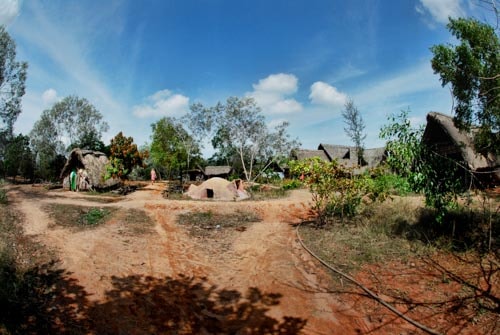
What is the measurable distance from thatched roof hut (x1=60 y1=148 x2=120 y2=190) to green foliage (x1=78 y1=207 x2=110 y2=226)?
351 inches

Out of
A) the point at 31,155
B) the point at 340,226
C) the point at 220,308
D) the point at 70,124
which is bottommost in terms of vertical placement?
the point at 220,308

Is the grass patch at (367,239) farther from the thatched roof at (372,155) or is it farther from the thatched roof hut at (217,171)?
the thatched roof hut at (217,171)

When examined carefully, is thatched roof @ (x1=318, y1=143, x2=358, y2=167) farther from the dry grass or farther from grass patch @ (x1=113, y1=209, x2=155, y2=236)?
the dry grass

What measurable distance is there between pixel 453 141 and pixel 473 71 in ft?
27.0

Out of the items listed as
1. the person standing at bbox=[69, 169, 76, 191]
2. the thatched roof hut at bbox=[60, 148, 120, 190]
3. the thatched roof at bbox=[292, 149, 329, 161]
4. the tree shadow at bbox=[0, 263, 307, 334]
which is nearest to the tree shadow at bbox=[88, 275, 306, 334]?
the tree shadow at bbox=[0, 263, 307, 334]

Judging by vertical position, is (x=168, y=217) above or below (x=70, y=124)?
below

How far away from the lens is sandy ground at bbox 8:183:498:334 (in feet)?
15.4

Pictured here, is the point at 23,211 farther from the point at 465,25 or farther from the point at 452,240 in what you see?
the point at 465,25

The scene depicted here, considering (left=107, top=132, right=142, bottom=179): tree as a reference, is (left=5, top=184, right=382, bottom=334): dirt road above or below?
below

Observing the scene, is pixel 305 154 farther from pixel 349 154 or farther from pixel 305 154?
pixel 349 154

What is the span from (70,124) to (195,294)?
34894mm

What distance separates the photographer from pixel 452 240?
265 inches

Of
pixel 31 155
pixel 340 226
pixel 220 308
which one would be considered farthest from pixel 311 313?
pixel 31 155

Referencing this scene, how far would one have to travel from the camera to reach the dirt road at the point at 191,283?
15.6 feet
